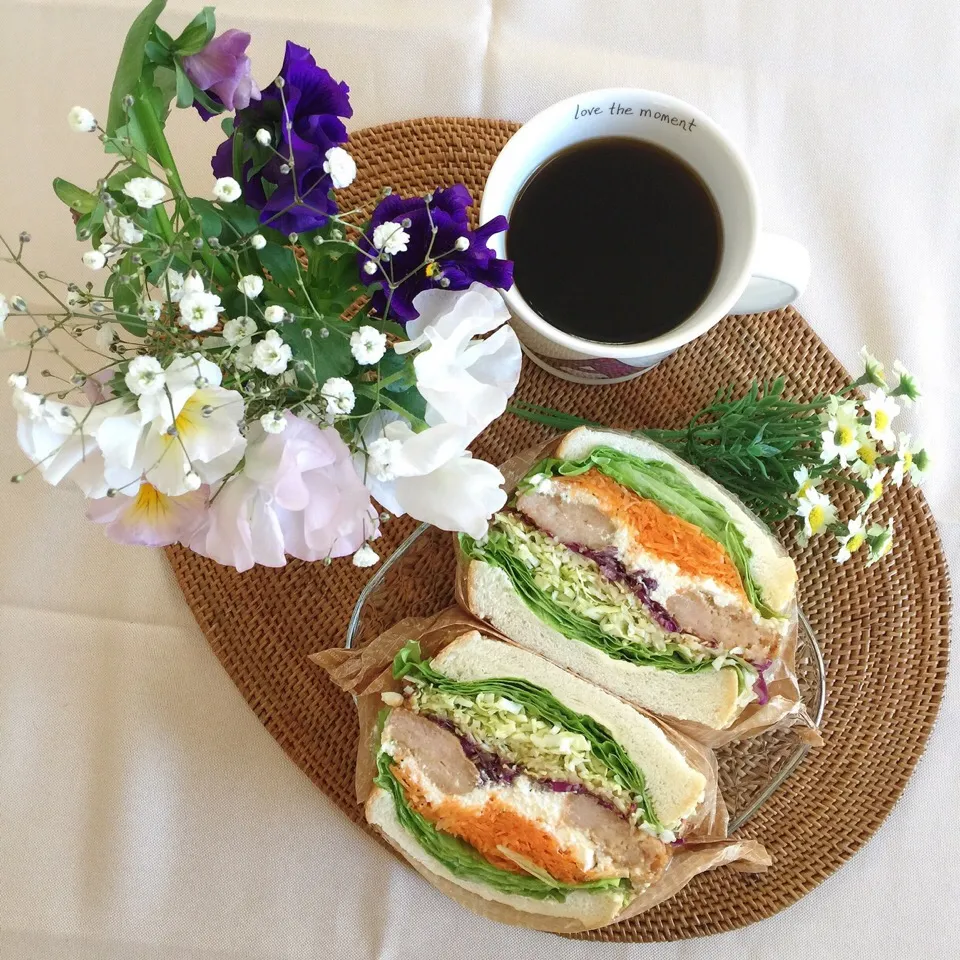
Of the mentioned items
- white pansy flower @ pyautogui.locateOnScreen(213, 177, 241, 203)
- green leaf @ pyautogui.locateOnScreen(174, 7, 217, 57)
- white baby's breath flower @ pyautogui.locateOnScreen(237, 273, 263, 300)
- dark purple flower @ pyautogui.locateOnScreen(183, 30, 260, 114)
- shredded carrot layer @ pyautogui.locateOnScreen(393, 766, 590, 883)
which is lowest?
shredded carrot layer @ pyautogui.locateOnScreen(393, 766, 590, 883)

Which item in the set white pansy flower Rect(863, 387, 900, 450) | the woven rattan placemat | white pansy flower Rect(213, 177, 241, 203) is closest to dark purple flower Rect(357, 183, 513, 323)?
white pansy flower Rect(213, 177, 241, 203)

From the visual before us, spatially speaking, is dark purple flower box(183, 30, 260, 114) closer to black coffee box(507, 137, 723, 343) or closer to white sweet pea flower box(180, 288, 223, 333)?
white sweet pea flower box(180, 288, 223, 333)

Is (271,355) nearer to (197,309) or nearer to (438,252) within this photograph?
(197,309)

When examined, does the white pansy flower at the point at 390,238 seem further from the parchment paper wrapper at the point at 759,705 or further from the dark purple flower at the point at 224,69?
the parchment paper wrapper at the point at 759,705

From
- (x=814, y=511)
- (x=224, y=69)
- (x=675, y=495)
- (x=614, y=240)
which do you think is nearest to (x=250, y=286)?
(x=224, y=69)

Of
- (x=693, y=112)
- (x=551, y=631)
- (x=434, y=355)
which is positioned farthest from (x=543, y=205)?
(x=551, y=631)

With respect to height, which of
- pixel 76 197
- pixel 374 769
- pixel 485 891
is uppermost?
pixel 76 197
